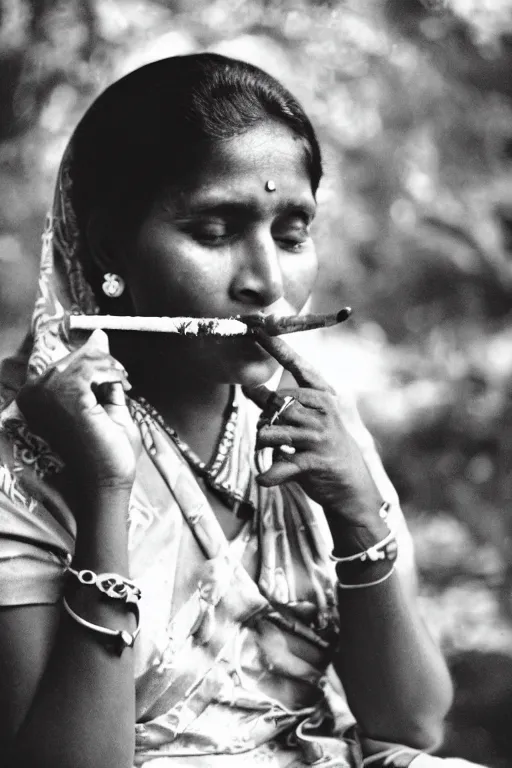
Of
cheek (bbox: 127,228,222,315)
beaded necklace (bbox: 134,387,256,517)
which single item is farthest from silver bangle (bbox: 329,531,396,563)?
cheek (bbox: 127,228,222,315)

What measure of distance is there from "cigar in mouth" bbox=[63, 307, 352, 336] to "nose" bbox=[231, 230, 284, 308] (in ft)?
0.09

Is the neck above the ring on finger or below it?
below

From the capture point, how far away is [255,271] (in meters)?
1.06

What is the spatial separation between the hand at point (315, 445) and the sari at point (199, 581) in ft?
0.33

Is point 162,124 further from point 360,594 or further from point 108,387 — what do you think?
point 360,594

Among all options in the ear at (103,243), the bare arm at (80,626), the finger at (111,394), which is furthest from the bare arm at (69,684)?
the ear at (103,243)

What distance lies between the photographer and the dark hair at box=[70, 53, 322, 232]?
1064 mm

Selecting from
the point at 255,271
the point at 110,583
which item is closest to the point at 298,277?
the point at 255,271

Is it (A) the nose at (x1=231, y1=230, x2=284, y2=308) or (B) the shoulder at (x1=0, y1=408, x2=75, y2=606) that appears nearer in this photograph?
(B) the shoulder at (x1=0, y1=408, x2=75, y2=606)

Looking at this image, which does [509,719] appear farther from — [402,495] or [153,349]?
[153,349]

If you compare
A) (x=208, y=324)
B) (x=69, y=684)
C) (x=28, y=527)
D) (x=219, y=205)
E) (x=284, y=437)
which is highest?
(x=219, y=205)

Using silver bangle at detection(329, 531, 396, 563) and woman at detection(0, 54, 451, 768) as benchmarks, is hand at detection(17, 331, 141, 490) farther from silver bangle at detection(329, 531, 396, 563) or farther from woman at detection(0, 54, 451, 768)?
silver bangle at detection(329, 531, 396, 563)

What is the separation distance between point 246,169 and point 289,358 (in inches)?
8.6

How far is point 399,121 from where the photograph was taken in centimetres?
148
